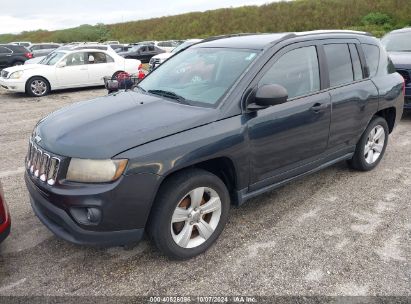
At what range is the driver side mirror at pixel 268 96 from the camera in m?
3.02

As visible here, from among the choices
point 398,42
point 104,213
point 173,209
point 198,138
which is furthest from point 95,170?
point 398,42

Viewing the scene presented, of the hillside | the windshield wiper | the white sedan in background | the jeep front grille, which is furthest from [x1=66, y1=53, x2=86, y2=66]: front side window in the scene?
the hillside

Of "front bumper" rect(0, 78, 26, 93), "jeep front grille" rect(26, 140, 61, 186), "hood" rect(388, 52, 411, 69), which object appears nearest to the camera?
"jeep front grille" rect(26, 140, 61, 186)

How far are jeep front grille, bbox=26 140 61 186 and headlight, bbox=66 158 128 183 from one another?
14 centimetres

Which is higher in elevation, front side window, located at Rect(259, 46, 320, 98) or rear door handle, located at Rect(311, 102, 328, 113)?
front side window, located at Rect(259, 46, 320, 98)

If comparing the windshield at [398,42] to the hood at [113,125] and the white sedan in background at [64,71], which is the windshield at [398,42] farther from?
the white sedan in background at [64,71]

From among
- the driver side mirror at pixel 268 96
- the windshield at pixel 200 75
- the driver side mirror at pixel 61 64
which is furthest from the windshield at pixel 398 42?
the driver side mirror at pixel 61 64

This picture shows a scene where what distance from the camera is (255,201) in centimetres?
404

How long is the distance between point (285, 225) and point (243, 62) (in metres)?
1.59

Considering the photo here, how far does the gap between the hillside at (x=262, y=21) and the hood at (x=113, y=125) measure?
108 ft

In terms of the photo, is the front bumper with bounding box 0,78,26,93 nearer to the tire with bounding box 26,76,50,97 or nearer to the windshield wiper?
the tire with bounding box 26,76,50,97

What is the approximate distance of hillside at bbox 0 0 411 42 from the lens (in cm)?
3881

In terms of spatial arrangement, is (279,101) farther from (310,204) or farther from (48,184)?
(48,184)

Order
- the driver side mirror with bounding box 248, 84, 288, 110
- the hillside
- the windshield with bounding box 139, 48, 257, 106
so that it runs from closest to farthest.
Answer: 1. the driver side mirror with bounding box 248, 84, 288, 110
2. the windshield with bounding box 139, 48, 257, 106
3. the hillside
